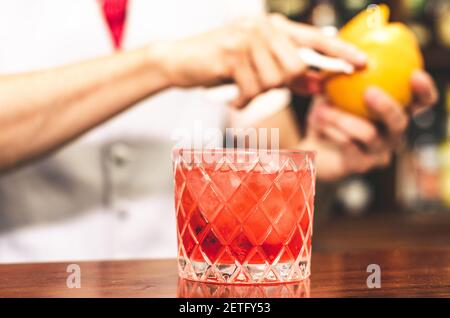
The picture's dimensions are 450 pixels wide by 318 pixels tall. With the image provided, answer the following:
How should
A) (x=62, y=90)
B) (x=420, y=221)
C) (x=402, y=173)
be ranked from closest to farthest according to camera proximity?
(x=62, y=90) → (x=420, y=221) → (x=402, y=173)

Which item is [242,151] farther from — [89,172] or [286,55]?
[89,172]

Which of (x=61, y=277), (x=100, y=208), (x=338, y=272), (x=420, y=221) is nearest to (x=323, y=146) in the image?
(x=100, y=208)

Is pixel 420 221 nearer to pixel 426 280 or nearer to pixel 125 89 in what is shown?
pixel 125 89

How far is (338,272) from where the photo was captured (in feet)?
2.56

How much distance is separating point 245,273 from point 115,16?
2.97 feet

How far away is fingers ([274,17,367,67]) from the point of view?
0.97 m

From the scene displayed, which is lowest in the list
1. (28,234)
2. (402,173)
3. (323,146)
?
(28,234)

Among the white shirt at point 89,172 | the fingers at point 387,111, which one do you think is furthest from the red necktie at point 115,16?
the fingers at point 387,111

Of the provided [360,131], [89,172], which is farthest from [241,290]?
[89,172]

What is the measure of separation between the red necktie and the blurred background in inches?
64.5

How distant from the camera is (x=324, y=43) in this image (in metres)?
1.00

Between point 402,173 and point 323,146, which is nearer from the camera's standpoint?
point 323,146

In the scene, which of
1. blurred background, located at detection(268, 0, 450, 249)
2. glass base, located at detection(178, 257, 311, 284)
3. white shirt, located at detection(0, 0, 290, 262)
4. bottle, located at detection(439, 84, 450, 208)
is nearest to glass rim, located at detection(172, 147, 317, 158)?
glass base, located at detection(178, 257, 311, 284)

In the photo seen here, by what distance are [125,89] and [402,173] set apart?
2.24m
